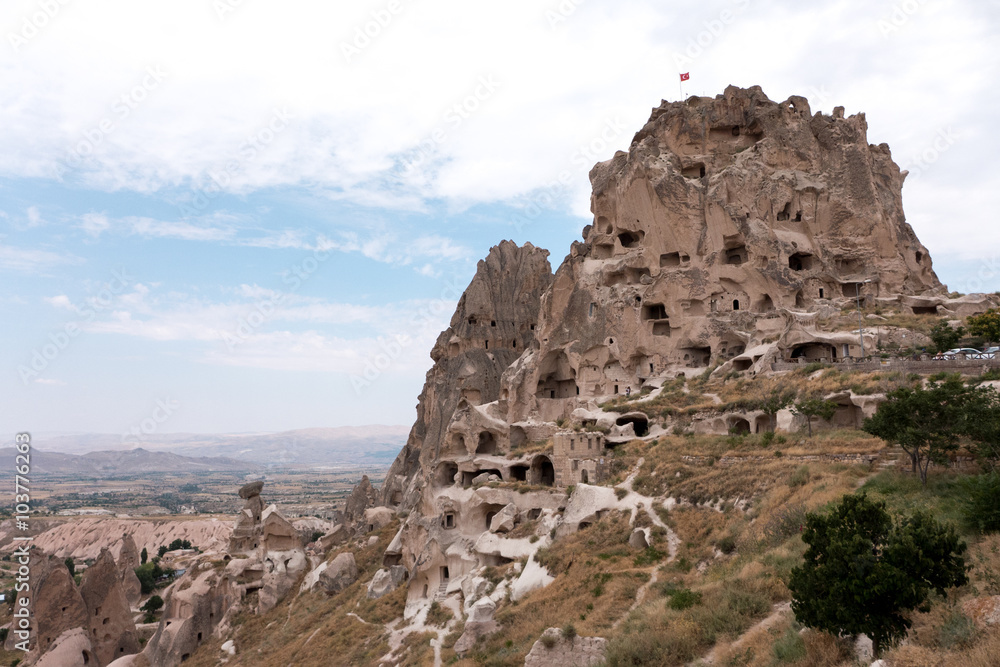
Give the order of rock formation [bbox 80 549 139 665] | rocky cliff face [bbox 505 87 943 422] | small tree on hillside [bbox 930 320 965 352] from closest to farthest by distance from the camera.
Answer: small tree on hillside [bbox 930 320 965 352], rock formation [bbox 80 549 139 665], rocky cliff face [bbox 505 87 943 422]

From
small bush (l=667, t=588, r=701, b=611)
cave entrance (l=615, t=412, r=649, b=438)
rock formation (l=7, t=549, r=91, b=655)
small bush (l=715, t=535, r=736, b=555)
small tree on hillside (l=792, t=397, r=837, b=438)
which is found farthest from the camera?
rock formation (l=7, t=549, r=91, b=655)

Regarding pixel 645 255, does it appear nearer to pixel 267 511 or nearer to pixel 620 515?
pixel 620 515

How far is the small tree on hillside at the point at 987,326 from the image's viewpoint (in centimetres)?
3362

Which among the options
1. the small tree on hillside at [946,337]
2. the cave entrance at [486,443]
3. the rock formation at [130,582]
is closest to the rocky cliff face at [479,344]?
the cave entrance at [486,443]

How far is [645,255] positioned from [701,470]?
2548 cm

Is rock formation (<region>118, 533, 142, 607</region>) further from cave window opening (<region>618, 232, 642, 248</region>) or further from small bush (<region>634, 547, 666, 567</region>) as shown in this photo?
small bush (<region>634, 547, 666, 567</region>)

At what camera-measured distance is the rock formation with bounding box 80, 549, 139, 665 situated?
4184cm

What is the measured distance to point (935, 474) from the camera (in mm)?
16922

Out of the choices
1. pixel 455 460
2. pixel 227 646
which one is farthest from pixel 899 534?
pixel 227 646

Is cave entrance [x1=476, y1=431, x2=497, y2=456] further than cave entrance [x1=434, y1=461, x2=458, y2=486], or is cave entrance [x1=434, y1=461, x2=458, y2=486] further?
cave entrance [x1=476, y1=431, x2=497, y2=456]

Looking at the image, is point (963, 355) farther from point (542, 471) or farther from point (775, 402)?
point (542, 471)

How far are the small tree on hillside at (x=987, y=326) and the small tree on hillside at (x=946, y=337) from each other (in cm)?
63

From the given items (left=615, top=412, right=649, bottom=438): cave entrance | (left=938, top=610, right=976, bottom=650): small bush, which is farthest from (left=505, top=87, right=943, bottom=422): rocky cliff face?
(left=938, top=610, right=976, bottom=650): small bush

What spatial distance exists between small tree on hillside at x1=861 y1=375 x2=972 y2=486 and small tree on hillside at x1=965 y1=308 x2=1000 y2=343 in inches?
783
